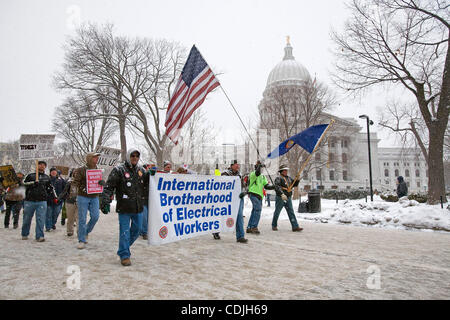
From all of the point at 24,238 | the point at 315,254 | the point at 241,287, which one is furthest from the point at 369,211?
the point at 24,238

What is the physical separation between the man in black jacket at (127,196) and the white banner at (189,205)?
0.20 m

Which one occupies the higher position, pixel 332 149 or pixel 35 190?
pixel 332 149

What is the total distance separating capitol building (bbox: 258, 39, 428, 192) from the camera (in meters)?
27.5

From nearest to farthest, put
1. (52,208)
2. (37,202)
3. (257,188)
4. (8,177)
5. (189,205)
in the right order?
(189,205) < (37,202) < (257,188) < (8,177) < (52,208)

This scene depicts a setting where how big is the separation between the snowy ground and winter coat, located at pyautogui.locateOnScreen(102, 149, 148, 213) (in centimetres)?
89

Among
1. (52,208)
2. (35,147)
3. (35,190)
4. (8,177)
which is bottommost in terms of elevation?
(52,208)

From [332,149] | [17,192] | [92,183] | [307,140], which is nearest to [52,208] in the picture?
[17,192]

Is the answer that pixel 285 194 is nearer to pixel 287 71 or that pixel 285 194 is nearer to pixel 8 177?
pixel 8 177

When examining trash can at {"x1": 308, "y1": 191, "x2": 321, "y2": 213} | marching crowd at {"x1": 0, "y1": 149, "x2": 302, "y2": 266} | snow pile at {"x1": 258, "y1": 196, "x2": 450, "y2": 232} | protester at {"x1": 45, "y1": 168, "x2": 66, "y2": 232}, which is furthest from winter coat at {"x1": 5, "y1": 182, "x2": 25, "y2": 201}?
trash can at {"x1": 308, "y1": 191, "x2": 321, "y2": 213}

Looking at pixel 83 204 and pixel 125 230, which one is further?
pixel 83 204

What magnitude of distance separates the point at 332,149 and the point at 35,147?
7558 centimetres

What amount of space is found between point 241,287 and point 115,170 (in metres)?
2.56

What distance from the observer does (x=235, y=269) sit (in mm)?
4285

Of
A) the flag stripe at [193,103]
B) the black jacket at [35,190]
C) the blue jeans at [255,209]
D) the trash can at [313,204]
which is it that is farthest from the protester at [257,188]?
the trash can at [313,204]
